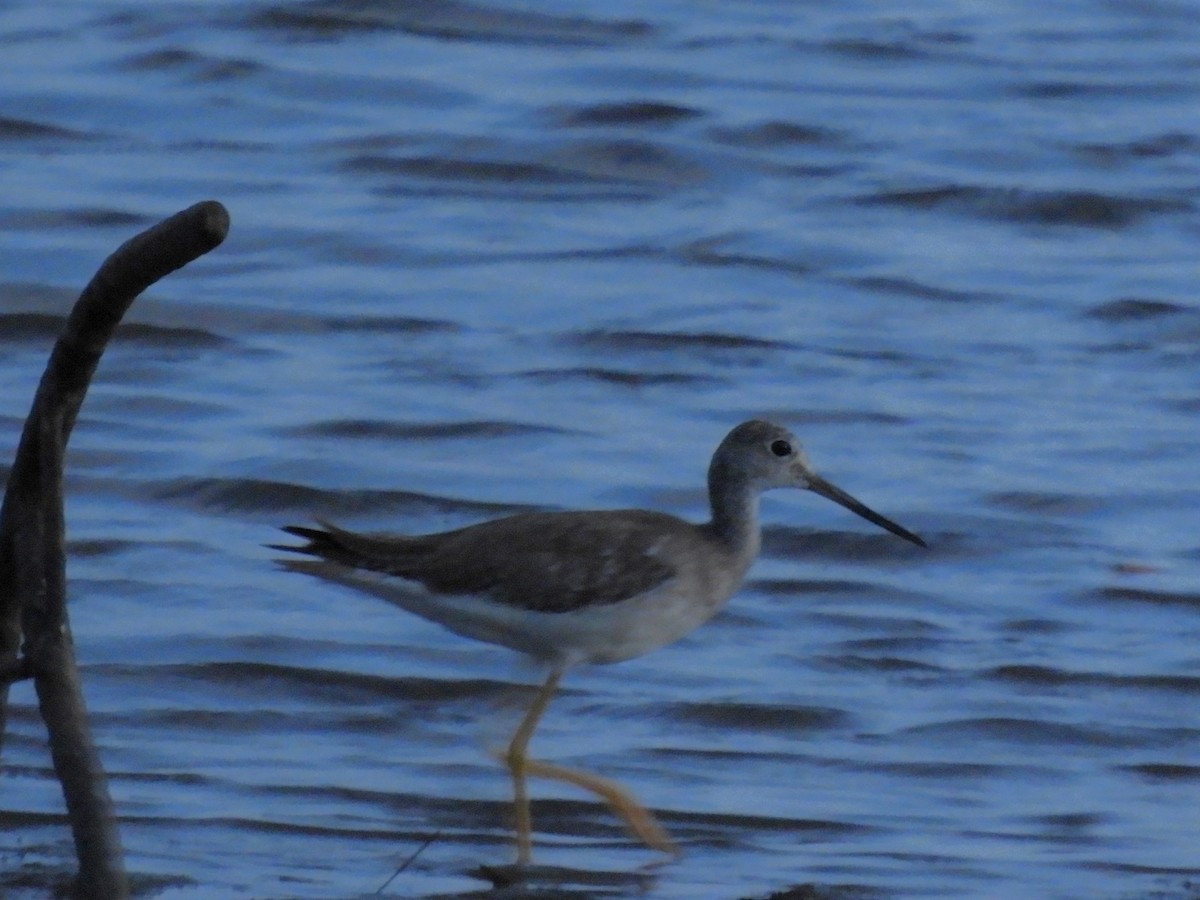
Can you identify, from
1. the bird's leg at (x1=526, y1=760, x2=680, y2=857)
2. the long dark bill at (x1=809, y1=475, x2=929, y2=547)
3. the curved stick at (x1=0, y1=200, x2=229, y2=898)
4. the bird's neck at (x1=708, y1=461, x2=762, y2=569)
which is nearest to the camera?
the curved stick at (x1=0, y1=200, x2=229, y2=898)

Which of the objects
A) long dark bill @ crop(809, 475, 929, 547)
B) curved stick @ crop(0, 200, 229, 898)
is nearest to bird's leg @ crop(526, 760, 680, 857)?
long dark bill @ crop(809, 475, 929, 547)

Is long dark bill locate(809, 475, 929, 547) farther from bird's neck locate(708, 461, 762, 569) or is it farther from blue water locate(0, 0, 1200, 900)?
blue water locate(0, 0, 1200, 900)

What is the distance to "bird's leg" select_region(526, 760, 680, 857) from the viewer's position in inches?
289

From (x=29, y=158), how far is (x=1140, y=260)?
595 centimetres

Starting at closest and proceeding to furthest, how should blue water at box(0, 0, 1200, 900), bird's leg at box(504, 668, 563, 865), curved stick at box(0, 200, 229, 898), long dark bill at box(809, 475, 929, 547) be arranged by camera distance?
1. curved stick at box(0, 200, 229, 898)
2. bird's leg at box(504, 668, 563, 865)
3. blue water at box(0, 0, 1200, 900)
4. long dark bill at box(809, 475, 929, 547)

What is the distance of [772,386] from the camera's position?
1248 centimetres

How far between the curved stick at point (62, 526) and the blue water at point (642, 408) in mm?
3116

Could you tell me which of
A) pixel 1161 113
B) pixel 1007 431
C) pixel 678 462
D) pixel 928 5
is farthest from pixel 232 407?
pixel 928 5

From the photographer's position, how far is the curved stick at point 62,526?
3369 millimetres

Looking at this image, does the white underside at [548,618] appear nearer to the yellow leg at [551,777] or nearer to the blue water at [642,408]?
the yellow leg at [551,777]

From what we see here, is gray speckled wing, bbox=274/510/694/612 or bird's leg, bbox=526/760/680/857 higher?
gray speckled wing, bbox=274/510/694/612

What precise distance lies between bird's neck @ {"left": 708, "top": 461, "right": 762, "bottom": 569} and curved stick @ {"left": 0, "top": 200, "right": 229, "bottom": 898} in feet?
15.5

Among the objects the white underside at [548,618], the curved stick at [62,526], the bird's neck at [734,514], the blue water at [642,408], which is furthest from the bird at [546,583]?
the curved stick at [62,526]

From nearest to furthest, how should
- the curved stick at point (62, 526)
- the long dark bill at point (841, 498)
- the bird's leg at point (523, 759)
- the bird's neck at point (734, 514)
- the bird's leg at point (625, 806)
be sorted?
the curved stick at point (62, 526), the bird's leg at point (625, 806), the bird's leg at point (523, 759), the bird's neck at point (734, 514), the long dark bill at point (841, 498)
